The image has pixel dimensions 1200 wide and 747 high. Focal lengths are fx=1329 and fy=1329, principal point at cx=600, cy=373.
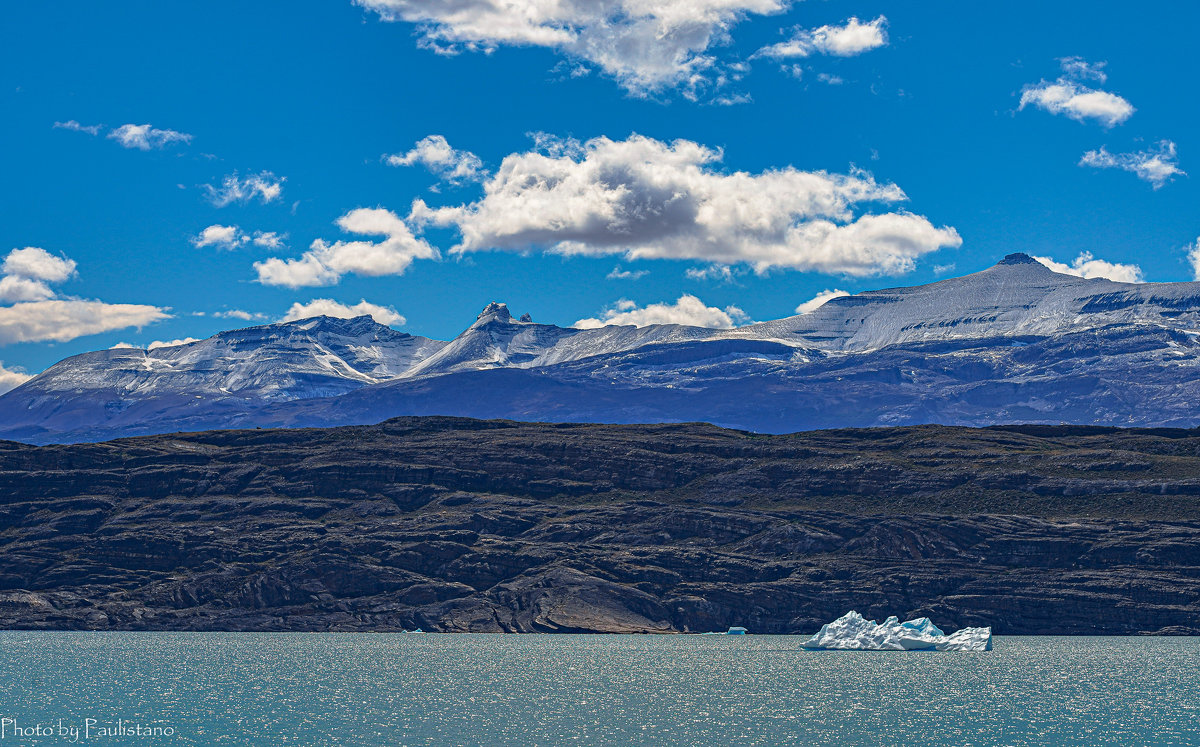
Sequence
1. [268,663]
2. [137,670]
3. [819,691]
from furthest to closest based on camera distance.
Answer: [268,663] → [137,670] → [819,691]

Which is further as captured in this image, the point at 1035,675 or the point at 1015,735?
the point at 1035,675

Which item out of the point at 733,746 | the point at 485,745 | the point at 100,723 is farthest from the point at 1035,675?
the point at 100,723

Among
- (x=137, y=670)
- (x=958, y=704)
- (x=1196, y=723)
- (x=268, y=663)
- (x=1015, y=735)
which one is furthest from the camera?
(x=268, y=663)

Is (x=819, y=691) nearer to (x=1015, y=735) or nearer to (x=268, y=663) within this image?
(x=1015, y=735)

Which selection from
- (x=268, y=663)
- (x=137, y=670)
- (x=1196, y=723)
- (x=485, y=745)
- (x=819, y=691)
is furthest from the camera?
(x=268, y=663)

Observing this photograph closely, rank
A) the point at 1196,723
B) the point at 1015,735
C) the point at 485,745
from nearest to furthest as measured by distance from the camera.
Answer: the point at 485,745 → the point at 1015,735 → the point at 1196,723

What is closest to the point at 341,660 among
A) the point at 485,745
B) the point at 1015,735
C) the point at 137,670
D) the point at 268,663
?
the point at 268,663

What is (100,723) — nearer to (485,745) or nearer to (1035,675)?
(485,745)
